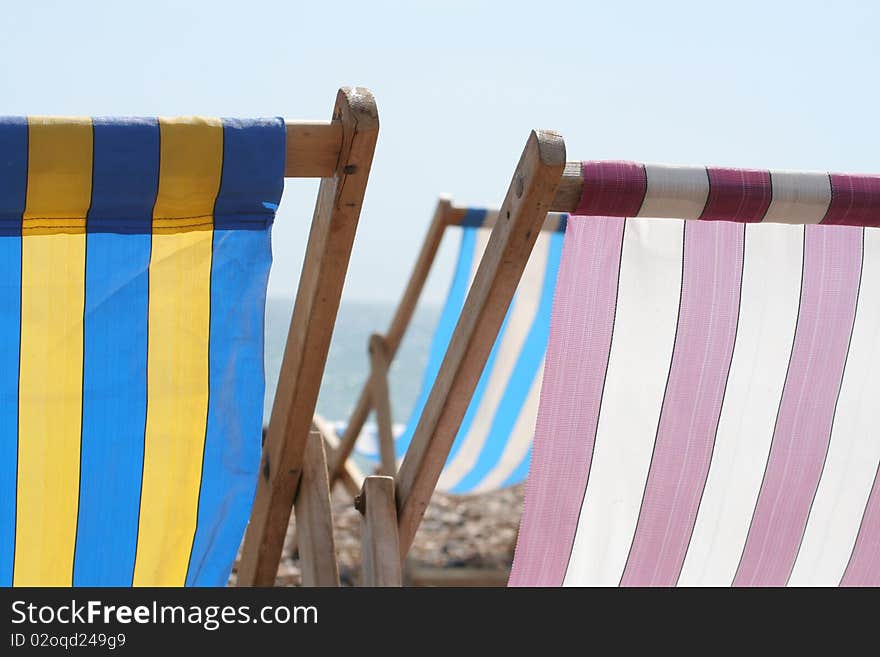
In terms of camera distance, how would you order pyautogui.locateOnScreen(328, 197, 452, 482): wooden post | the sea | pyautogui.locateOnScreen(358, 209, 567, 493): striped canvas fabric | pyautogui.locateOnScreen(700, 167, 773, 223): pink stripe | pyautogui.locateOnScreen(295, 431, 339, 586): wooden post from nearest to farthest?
1. pyautogui.locateOnScreen(700, 167, 773, 223): pink stripe
2. pyautogui.locateOnScreen(295, 431, 339, 586): wooden post
3. pyautogui.locateOnScreen(328, 197, 452, 482): wooden post
4. pyautogui.locateOnScreen(358, 209, 567, 493): striped canvas fabric
5. the sea

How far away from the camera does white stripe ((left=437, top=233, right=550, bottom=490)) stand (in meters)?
3.64

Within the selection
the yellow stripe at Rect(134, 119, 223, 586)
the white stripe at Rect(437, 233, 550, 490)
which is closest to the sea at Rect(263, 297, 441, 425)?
the white stripe at Rect(437, 233, 550, 490)

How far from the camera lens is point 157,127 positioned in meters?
1.22

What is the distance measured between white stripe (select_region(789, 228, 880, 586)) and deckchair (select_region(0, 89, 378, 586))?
2.73 ft

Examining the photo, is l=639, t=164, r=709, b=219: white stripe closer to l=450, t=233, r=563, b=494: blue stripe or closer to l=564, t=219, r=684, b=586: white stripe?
l=564, t=219, r=684, b=586: white stripe

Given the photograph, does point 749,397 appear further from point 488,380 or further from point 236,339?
point 488,380

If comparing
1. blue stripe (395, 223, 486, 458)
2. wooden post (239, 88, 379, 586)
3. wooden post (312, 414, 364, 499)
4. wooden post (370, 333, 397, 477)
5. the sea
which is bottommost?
wooden post (239, 88, 379, 586)

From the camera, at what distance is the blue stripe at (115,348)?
4.02 feet

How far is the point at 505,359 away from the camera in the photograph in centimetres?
371

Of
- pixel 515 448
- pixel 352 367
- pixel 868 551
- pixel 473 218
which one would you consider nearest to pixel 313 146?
pixel 868 551

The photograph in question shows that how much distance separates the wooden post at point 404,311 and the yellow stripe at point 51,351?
1.98 metres
